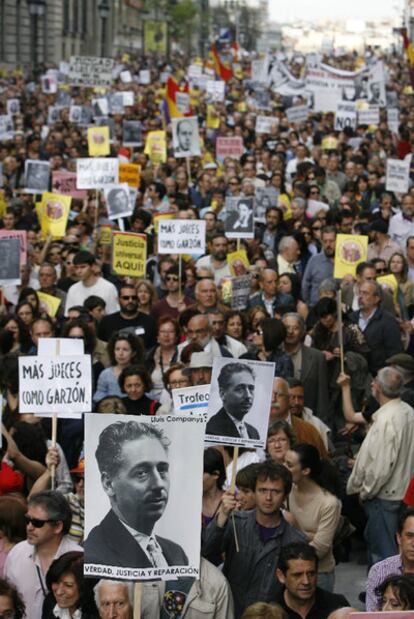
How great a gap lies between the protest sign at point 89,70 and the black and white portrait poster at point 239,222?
18.0 m

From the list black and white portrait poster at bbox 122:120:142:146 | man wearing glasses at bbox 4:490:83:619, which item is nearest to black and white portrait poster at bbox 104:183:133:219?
black and white portrait poster at bbox 122:120:142:146

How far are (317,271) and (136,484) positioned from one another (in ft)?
28.3

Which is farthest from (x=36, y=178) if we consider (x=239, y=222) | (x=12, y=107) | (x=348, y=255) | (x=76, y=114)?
(x=12, y=107)

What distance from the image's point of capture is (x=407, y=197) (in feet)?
55.1

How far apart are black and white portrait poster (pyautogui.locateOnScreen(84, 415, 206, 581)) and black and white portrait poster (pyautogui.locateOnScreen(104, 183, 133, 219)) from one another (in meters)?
11.8

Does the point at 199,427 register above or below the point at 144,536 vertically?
above

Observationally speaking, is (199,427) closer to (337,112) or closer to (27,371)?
(27,371)

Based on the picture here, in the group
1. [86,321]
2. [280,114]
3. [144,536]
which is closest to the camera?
[144,536]

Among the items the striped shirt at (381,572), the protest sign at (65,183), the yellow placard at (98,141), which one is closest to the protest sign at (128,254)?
the protest sign at (65,183)

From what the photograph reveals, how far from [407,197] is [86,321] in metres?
6.46

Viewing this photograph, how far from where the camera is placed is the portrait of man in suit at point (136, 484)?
591 centimetres

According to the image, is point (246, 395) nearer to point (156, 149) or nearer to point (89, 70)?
point (156, 149)

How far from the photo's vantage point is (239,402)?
7.21 meters

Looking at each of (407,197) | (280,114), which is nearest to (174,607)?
(407,197)
